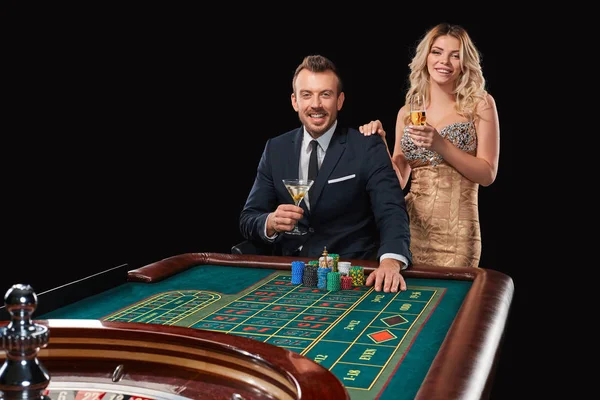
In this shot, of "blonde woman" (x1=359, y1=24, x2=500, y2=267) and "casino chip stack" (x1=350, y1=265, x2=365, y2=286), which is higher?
"blonde woman" (x1=359, y1=24, x2=500, y2=267)

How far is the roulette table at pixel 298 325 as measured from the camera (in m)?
1.66

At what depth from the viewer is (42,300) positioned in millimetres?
2504

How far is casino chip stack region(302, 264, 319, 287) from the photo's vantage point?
2941 mm

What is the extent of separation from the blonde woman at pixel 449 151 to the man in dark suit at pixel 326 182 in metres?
0.22

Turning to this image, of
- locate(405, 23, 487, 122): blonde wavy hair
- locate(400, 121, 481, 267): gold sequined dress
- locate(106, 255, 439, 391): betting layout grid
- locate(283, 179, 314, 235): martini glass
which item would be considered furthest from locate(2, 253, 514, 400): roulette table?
locate(405, 23, 487, 122): blonde wavy hair

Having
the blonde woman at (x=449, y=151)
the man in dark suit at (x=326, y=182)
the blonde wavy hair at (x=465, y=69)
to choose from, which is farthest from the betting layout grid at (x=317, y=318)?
the blonde wavy hair at (x=465, y=69)

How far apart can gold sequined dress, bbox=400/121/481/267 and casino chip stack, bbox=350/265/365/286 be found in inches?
51.0

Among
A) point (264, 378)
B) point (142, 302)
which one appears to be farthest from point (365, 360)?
point (142, 302)

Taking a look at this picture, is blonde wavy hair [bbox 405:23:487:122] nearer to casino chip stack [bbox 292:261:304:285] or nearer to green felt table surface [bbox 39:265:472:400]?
green felt table surface [bbox 39:265:472:400]

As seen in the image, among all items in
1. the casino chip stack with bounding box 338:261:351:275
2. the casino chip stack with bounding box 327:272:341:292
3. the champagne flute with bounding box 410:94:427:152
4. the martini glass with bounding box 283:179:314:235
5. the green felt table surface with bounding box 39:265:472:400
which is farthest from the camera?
the champagne flute with bounding box 410:94:427:152

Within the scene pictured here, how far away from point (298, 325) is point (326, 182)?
1.50m

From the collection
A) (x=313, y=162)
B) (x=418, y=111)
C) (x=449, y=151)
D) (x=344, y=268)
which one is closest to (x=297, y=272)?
(x=344, y=268)

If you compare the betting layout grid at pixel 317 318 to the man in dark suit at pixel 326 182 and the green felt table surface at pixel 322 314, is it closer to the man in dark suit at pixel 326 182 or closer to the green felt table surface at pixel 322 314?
the green felt table surface at pixel 322 314

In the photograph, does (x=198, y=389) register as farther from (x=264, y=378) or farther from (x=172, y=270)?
(x=172, y=270)
